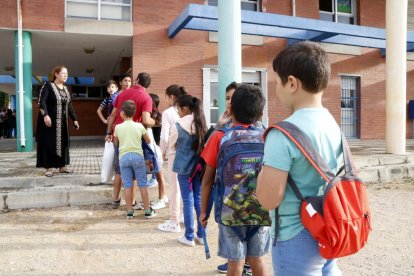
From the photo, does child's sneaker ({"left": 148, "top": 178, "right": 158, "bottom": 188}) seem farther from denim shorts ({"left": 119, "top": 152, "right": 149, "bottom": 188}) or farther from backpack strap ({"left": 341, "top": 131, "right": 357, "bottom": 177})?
backpack strap ({"left": 341, "top": 131, "right": 357, "bottom": 177})

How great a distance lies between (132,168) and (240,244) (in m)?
2.66

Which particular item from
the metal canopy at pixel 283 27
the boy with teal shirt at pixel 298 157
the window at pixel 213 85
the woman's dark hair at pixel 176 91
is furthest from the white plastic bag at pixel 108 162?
the window at pixel 213 85

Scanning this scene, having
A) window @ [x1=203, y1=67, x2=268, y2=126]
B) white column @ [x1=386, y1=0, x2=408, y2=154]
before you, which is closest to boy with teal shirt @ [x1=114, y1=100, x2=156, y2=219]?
window @ [x1=203, y1=67, x2=268, y2=126]

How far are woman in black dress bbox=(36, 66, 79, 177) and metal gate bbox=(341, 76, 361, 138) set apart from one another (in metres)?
10.2

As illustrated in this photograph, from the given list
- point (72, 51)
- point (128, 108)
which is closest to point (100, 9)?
point (72, 51)

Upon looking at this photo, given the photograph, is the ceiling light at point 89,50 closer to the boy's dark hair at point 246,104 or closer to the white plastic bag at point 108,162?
the white plastic bag at point 108,162

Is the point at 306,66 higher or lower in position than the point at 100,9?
lower

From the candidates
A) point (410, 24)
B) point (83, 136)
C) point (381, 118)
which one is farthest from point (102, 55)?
point (410, 24)

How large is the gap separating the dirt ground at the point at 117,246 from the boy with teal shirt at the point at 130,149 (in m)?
0.55

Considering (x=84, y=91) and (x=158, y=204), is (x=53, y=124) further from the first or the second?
(x=84, y=91)

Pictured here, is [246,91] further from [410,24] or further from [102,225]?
[410,24]

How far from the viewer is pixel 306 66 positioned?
4.81 feet

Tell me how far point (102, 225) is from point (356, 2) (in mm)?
12400

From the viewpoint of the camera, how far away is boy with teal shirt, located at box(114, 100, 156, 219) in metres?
4.59
